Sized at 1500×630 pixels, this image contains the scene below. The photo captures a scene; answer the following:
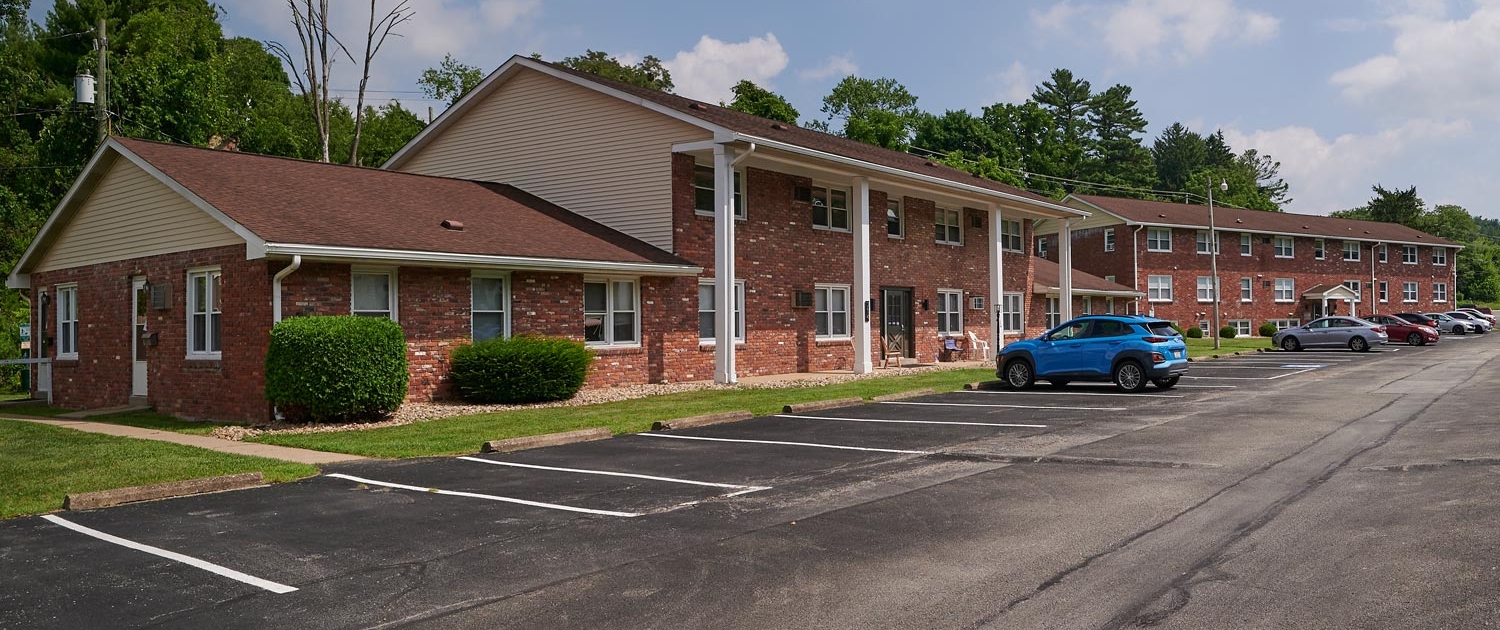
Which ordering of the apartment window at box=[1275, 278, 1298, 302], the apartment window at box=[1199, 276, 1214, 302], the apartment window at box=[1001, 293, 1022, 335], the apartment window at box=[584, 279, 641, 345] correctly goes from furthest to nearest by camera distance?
1. the apartment window at box=[1275, 278, 1298, 302]
2. the apartment window at box=[1199, 276, 1214, 302]
3. the apartment window at box=[1001, 293, 1022, 335]
4. the apartment window at box=[584, 279, 641, 345]

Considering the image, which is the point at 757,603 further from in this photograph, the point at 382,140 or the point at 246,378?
the point at 382,140

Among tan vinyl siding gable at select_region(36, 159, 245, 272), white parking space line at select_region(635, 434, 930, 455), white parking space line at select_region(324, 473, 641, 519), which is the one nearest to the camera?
white parking space line at select_region(324, 473, 641, 519)

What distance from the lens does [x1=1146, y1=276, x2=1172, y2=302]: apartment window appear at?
55.4m

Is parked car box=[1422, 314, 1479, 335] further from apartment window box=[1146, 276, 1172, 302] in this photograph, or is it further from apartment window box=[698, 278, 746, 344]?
apartment window box=[698, 278, 746, 344]

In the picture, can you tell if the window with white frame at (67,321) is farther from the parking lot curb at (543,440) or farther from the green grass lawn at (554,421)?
the parking lot curb at (543,440)

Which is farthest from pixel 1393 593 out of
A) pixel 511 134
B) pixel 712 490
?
pixel 511 134

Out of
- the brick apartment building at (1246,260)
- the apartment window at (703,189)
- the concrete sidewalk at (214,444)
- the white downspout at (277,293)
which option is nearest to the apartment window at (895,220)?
the apartment window at (703,189)

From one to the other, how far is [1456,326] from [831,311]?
159ft

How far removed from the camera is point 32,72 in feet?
127

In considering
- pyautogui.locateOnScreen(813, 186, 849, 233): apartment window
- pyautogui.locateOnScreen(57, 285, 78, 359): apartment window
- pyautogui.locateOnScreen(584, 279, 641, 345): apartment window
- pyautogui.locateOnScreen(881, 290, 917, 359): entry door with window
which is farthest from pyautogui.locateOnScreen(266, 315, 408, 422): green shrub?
pyautogui.locateOnScreen(881, 290, 917, 359): entry door with window

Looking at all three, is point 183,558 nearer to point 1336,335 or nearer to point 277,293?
point 277,293

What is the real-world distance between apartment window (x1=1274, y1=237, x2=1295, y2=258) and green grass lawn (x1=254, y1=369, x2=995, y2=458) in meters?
47.5

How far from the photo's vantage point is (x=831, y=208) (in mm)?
27781


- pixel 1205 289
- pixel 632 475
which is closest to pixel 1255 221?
pixel 1205 289
